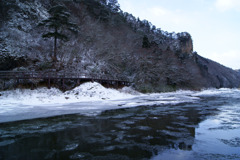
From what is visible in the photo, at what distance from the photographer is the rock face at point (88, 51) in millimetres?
28906

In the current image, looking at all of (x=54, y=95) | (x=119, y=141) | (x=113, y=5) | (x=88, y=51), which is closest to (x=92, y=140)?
(x=119, y=141)

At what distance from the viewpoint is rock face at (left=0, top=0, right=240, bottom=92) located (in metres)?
28.9

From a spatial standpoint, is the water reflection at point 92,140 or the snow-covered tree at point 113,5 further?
the snow-covered tree at point 113,5

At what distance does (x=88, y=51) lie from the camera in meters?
39.7

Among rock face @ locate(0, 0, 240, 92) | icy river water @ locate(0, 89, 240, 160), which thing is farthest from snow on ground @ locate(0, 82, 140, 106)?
icy river water @ locate(0, 89, 240, 160)

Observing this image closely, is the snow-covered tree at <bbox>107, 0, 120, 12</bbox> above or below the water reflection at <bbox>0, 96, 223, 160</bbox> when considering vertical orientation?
above

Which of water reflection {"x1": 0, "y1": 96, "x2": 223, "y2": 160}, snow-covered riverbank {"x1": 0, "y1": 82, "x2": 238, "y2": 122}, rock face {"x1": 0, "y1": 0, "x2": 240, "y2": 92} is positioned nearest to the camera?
water reflection {"x1": 0, "y1": 96, "x2": 223, "y2": 160}

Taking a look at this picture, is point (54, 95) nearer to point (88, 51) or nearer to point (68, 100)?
point (68, 100)

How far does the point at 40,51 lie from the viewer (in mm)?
31031

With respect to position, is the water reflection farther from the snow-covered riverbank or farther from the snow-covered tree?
the snow-covered tree

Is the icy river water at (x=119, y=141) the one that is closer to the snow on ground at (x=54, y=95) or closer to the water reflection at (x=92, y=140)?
the water reflection at (x=92, y=140)

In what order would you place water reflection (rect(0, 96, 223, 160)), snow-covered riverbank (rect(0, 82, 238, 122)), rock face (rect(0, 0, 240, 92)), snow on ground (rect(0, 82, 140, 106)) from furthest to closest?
rock face (rect(0, 0, 240, 92)) < snow on ground (rect(0, 82, 140, 106)) < snow-covered riverbank (rect(0, 82, 238, 122)) < water reflection (rect(0, 96, 223, 160))

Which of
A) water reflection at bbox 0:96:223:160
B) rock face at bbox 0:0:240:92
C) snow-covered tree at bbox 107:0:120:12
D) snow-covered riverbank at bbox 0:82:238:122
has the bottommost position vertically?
water reflection at bbox 0:96:223:160

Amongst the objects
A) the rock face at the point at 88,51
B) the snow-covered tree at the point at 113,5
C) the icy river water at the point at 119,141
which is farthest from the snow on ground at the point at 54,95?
the snow-covered tree at the point at 113,5
